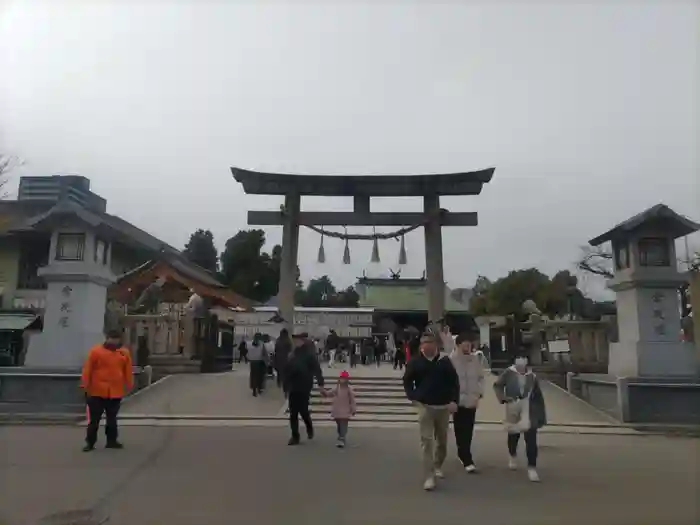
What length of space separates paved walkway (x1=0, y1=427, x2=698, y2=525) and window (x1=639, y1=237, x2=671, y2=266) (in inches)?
170

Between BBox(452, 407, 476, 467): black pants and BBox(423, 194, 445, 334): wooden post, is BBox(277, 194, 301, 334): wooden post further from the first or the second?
BBox(452, 407, 476, 467): black pants

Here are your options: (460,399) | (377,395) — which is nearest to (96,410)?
(460,399)

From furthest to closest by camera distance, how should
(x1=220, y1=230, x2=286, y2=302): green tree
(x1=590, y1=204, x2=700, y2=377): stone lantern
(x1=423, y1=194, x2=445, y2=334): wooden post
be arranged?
(x1=220, y1=230, x2=286, y2=302): green tree
(x1=423, y1=194, x2=445, y2=334): wooden post
(x1=590, y1=204, x2=700, y2=377): stone lantern

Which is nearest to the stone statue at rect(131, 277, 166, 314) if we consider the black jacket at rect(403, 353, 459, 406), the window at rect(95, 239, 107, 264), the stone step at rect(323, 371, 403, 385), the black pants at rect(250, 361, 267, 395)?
the window at rect(95, 239, 107, 264)

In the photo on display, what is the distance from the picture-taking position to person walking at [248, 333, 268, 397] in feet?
47.8

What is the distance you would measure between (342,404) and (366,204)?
11.6 m

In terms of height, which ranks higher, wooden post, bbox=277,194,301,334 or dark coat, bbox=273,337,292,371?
wooden post, bbox=277,194,301,334

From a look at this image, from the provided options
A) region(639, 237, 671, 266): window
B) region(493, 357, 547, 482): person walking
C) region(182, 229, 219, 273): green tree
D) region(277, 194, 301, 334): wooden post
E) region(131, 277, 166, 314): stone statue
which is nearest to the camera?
region(493, 357, 547, 482): person walking

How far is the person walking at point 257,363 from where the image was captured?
47.8 feet

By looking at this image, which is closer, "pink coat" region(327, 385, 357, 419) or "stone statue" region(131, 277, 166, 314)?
"pink coat" region(327, 385, 357, 419)

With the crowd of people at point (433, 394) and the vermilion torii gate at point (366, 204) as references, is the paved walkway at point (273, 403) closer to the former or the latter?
the crowd of people at point (433, 394)

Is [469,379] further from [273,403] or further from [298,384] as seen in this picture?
[273,403]

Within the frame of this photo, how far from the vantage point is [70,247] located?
523 inches

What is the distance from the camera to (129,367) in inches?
352
